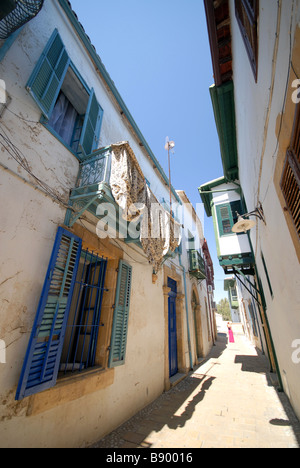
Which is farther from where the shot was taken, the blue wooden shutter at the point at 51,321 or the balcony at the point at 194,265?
the balcony at the point at 194,265

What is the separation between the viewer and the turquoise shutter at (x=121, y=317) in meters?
3.97

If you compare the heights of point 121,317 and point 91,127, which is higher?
point 91,127

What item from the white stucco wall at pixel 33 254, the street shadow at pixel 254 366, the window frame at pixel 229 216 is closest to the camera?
the white stucco wall at pixel 33 254

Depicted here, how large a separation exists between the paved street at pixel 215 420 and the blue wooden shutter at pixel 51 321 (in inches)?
69.6

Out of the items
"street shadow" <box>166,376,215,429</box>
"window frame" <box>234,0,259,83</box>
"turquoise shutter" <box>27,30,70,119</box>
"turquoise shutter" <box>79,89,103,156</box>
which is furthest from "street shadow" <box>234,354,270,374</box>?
"turquoise shutter" <box>27,30,70,119</box>

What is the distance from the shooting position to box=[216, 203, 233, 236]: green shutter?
855 cm

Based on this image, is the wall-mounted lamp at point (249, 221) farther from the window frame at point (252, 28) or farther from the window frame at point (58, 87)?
the window frame at point (58, 87)

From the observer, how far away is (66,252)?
3.19 meters

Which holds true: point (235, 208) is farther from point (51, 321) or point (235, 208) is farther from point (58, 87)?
point (51, 321)

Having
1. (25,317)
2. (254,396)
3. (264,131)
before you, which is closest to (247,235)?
(254,396)

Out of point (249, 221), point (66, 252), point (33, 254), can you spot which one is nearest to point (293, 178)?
point (249, 221)

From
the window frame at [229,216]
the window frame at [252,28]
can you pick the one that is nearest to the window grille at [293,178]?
the window frame at [252,28]

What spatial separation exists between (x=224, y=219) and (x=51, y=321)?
26.2 feet

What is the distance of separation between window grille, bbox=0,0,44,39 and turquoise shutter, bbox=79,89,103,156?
169cm
